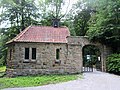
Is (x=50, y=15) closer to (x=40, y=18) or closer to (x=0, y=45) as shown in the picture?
(x=40, y=18)

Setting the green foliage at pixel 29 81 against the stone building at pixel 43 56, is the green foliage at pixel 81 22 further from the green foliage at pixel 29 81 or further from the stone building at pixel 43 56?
the green foliage at pixel 29 81

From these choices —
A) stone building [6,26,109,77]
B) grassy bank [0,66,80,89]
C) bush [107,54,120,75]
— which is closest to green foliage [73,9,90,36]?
bush [107,54,120,75]

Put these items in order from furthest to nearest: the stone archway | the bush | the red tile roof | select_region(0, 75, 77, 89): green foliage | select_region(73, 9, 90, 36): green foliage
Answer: select_region(73, 9, 90, 36): green foliage, the stone archway, the red tile roof, the bush, select_region(0, 75, 77, 89): green foliage

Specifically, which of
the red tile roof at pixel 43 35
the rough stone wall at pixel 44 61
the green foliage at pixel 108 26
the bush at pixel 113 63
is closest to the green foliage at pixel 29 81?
the rough stone wall at pixel 44 61

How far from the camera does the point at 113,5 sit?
24656 mm

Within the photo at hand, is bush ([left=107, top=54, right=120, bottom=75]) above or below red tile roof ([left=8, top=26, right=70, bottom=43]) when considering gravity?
below

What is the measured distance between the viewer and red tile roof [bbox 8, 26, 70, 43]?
23.7 m

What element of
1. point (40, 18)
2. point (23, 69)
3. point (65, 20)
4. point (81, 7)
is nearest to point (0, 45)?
point (40, 18)

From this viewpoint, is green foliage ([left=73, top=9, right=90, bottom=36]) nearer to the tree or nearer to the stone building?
the tree

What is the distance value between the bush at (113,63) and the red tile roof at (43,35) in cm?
502

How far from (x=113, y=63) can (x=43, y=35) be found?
25.1 ft

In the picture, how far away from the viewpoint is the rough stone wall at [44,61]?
23000 mm

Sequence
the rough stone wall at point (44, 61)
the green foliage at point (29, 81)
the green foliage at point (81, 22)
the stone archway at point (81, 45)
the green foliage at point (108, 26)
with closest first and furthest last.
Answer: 1. the green foliage at point (29, 81)
2. the rough stone wall at point (44, 61)
3. the stone archway at point (81, 45)
4. the green foliage at point (108, 26)
5. the green foliage at point (81, 22)

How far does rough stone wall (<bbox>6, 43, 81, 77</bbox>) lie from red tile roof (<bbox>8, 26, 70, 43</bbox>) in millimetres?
534
